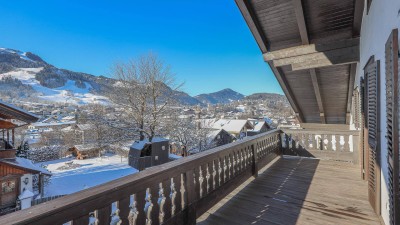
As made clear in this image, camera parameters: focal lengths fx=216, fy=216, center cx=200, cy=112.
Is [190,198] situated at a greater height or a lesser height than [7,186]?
greater

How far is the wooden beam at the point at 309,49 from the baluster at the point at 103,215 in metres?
5.40

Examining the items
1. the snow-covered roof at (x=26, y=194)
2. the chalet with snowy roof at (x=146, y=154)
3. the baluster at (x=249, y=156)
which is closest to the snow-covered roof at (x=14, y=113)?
the snow-covered roof at (x=26, y=194)

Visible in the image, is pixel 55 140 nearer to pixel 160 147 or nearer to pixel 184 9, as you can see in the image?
pixel 160 147

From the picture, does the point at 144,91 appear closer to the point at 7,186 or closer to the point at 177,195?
the point at 7,186

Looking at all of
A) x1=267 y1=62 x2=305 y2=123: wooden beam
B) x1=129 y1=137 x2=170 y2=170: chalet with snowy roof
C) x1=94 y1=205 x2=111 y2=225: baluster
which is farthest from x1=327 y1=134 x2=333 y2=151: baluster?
x1=129 y1=137 x2=170 y2=170: chalet with snowy roof

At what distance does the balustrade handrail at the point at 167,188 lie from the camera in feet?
3.90

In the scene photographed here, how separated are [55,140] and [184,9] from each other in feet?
77.7

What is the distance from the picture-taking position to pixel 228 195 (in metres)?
3.32

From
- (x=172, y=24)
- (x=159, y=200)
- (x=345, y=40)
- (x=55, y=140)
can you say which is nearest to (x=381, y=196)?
(x=159, y=200)

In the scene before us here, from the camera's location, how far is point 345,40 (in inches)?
197

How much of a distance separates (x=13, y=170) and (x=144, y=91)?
29.7 feet

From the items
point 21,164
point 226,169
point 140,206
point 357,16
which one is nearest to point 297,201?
point 226,169

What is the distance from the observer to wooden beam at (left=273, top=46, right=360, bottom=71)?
16.1 feet

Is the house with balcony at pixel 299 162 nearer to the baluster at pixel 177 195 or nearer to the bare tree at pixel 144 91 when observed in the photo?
the baluster at pixel 177 195
